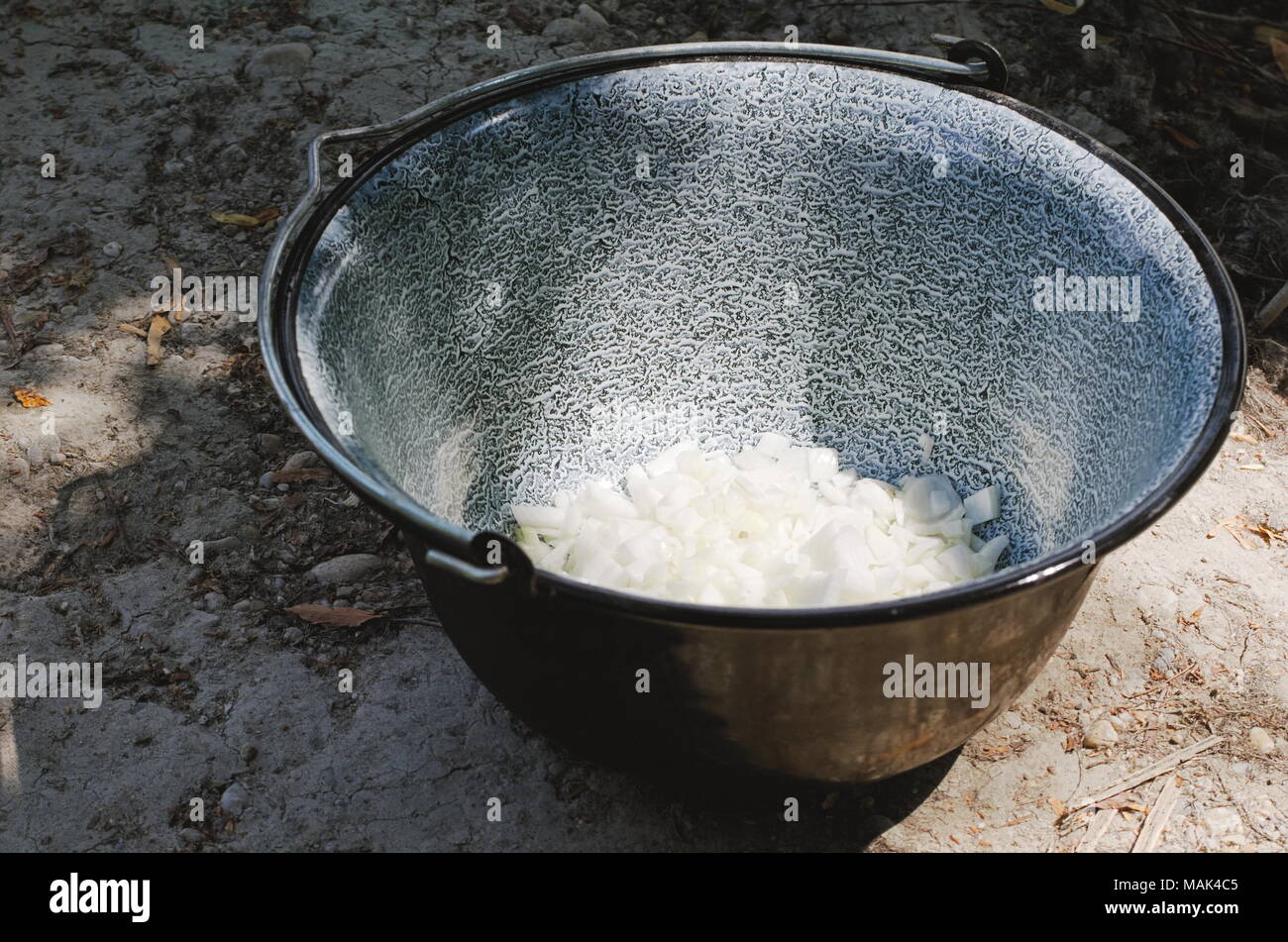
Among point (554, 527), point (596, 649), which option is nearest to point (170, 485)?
point (554, 527)

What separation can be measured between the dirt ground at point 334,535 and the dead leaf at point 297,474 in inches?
0.8

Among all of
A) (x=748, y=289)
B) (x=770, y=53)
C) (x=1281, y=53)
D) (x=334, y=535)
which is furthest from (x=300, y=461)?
(x=1281, y=53)

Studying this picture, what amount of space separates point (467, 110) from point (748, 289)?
654 millimetres

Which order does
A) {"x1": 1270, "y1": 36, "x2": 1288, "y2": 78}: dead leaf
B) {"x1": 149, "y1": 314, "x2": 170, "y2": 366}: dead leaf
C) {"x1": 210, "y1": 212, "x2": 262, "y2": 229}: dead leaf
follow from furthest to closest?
{"x1": 1270, "y1": 36, "x2": 1288, "y2": 78}: dead leaf → {"x1": 210, "y1": 212, "x2": 262, "y2": 229}: dead leaf → {"x1": 149, "y1": 314, "x2": 170, "y2": 366}: dead leaf

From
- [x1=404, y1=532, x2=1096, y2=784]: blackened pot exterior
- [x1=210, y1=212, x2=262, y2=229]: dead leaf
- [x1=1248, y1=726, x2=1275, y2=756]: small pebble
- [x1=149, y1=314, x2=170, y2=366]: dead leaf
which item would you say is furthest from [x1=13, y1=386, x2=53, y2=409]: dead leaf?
[x1=1248, y1=726, x2=1275, y2=756]: small pebble

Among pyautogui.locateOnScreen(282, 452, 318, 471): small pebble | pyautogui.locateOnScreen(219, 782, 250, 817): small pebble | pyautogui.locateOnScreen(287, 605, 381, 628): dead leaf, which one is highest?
pyautogui.locateOnScreen(282, 452, 318, 471): small pebble

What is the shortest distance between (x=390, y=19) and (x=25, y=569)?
6.97ft

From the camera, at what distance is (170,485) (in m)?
2.51

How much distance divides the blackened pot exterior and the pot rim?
0.02 meters

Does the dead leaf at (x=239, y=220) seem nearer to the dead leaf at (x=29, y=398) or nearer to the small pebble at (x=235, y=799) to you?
the dead leaf at (x=29, y=398)

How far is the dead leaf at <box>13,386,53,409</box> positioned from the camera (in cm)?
263

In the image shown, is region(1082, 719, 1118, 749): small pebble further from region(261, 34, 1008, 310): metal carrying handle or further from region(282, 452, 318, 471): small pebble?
region(282, 452, 318, 471): small pebble

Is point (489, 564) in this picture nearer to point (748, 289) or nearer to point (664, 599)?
point (664, 599)

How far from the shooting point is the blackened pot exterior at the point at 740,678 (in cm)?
140
